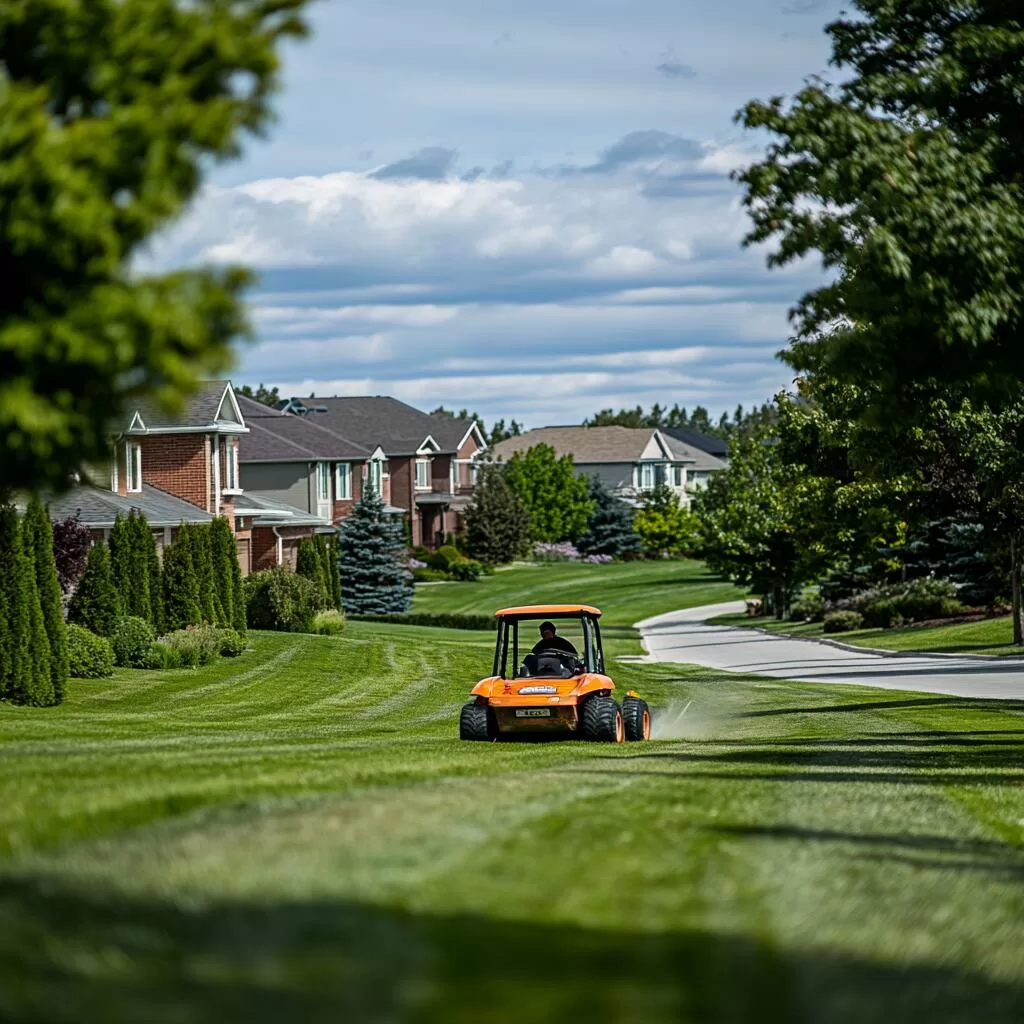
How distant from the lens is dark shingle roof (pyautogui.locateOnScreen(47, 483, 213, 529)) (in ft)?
113

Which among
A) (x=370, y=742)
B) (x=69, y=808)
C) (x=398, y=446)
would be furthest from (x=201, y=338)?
(x=398, y=446)

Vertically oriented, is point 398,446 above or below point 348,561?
above

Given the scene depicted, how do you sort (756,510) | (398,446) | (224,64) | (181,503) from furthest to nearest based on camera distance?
(398,446)
(756,510)
(181,503)
(224,64)

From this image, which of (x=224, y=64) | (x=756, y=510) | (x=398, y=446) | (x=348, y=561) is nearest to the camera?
(x=224, y=64)

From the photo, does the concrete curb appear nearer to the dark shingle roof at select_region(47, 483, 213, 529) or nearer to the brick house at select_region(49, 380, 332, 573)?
the brick house at select_region(49, 380, 332, 573)

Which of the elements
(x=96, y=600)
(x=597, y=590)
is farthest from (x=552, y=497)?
(x=96, y=600)

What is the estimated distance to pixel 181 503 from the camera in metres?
42.2

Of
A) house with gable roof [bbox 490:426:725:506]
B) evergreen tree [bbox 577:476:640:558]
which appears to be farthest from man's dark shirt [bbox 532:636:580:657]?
house with gable roof [bbox 490:426:725:506]

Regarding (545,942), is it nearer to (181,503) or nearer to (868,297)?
(868,297)

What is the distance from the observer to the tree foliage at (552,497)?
10225cm

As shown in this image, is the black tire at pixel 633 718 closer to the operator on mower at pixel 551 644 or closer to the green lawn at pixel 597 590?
the operator on mower at pixel 551 644

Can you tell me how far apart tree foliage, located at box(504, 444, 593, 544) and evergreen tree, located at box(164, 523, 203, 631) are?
226 feet

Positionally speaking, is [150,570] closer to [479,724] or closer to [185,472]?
[185,472]

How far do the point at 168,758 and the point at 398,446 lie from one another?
70.5m
